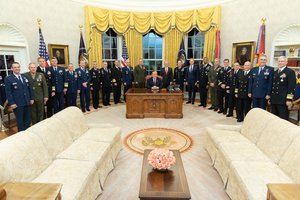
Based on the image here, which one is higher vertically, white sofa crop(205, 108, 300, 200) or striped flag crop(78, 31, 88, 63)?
striped flag crop(78, 31, 88, 63)

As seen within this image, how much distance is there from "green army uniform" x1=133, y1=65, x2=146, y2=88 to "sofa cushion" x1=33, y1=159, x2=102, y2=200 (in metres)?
5.93

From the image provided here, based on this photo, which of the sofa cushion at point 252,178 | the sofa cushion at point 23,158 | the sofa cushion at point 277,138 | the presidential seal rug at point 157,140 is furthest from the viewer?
the presidential seal rug at point 157,140

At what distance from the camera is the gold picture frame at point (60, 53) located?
271 inches

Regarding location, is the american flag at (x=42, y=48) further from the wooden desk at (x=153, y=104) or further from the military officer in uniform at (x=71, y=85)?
the wooden desk at (x=153, y=104)

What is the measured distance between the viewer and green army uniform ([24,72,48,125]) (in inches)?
193

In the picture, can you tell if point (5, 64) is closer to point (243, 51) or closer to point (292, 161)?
point (292, 161)

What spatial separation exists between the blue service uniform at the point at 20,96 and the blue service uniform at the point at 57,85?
1241 mm

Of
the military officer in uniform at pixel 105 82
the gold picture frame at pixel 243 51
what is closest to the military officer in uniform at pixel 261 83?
the gold picture frame at pixel 243 51

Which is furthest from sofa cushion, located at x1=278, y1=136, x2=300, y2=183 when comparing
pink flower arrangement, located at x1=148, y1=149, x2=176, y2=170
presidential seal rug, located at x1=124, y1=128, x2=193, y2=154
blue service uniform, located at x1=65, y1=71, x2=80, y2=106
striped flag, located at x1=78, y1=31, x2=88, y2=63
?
striped flag, located at x1=78, y1=31, x2=88, y2=63

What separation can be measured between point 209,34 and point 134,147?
5.95m

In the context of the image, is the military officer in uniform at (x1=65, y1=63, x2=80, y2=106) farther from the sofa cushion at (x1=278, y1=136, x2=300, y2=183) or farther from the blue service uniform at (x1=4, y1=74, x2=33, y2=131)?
the sofa cushion at (x1=278, y1=136, x2=300, y2=183)

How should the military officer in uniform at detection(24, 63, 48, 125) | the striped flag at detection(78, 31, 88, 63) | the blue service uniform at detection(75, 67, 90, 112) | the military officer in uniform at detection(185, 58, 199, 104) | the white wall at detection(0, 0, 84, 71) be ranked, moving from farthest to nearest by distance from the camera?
the military officer in uniform at detection(185, 58, 199, 104) → the striped flag at detection(78, 31, 88, 63) → the blue service uniform at detection(75, 67, 90, 112) → the white wall at detection(0, 0, 84, 71) → the military officer in uniform at detection(24, 63, 48, 125)

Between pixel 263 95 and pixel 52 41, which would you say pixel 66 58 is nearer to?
pixel 52 41

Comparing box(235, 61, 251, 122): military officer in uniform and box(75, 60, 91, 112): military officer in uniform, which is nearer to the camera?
box(235, 61, 251, 122): military officer in uniform
